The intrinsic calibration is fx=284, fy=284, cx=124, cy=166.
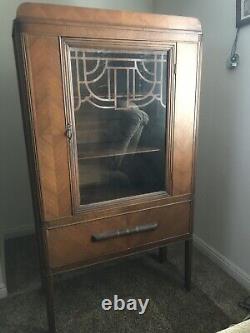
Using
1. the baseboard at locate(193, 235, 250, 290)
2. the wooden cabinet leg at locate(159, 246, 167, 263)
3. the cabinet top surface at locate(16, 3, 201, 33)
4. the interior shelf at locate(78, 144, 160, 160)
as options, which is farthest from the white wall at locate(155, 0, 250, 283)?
the interior shelf at locate(78, 144, 160, 160)

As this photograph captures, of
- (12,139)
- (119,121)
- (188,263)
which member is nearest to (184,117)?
(119,121)

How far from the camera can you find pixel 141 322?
4.66ft

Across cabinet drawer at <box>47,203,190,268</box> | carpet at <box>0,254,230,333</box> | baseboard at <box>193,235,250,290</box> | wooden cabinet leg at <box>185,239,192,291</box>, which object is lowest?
carpet at <box>0,254,230,333</box>

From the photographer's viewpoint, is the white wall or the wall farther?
the wall

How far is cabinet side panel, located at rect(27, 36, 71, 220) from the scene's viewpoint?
3.39 ft

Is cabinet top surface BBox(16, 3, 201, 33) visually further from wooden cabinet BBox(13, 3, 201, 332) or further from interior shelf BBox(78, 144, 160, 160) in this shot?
interior shelf BBox(78, 144, 160, 160)

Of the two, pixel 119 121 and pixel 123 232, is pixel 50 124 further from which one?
pixel 123 232

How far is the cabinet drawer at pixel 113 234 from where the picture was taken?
4.04 ft

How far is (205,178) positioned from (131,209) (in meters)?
0.76

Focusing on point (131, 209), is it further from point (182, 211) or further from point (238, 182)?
point (238, 182)

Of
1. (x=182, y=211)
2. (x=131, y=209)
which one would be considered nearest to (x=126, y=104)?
(x=131, y=209)

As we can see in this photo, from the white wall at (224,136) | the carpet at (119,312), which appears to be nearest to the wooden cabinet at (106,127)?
the carpet at (119,312)

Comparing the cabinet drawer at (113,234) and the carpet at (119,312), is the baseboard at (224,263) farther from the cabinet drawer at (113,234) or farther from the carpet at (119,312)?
the cabinet drawer at (113,234)

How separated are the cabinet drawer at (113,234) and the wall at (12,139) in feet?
2.89
